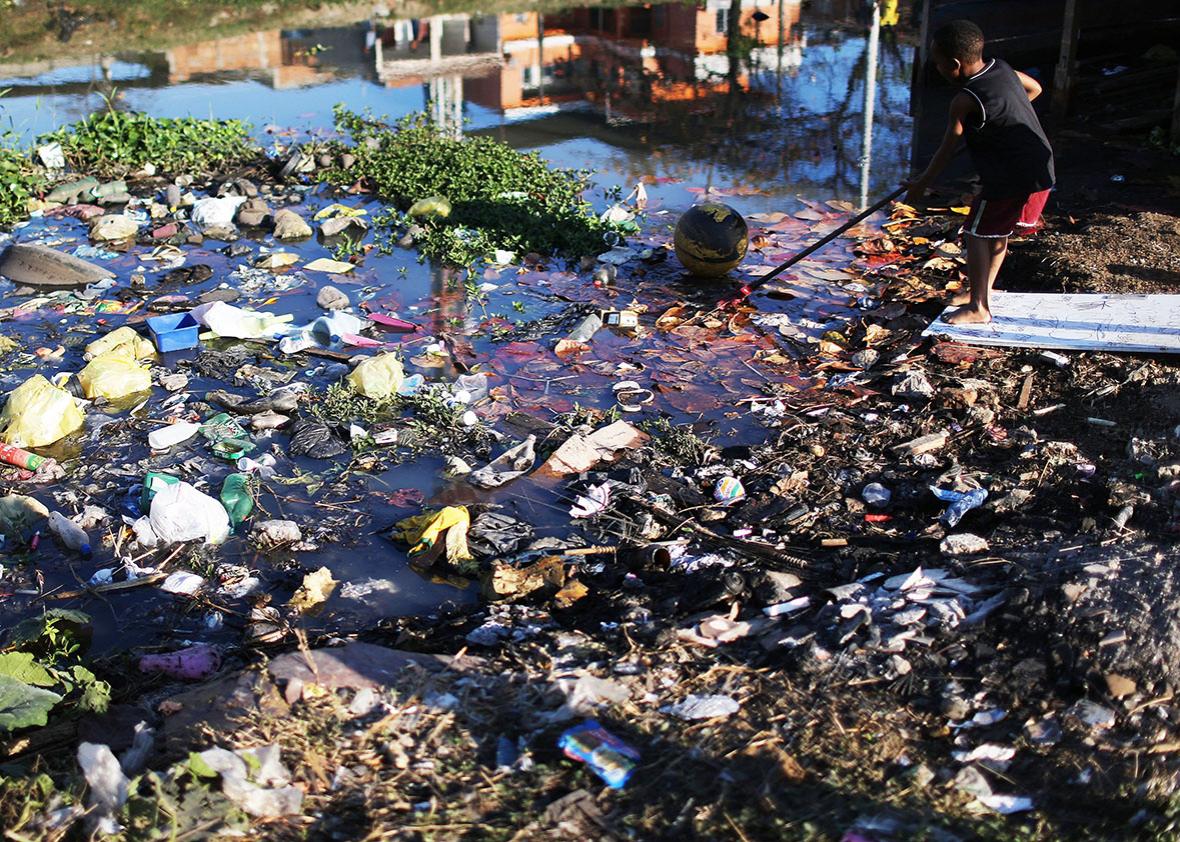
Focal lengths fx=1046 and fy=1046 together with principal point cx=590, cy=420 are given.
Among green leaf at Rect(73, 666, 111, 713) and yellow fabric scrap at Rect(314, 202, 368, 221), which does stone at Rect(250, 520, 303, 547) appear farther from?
yellow fabric scrap at Rect(314, 202, 368, 221)

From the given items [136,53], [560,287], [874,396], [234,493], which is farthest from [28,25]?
[874,396]

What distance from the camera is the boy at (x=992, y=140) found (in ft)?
17.1

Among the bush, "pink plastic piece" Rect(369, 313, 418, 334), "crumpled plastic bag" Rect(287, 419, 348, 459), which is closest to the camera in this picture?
"crumpled plastic bag" Rect(287, 419, 348, 459)

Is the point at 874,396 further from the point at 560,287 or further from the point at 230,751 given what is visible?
the point at 230,751

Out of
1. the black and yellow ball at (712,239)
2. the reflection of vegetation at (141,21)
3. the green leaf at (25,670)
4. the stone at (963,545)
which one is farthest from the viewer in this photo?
the reflection of vegetation at (141,21)

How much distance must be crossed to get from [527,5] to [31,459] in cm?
1290

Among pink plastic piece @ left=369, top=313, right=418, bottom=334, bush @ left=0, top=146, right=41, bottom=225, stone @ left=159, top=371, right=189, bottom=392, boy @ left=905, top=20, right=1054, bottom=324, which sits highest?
boy @ left=905, top=20, right=1054, bottom=324

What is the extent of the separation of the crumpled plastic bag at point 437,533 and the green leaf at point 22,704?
4.64 feet

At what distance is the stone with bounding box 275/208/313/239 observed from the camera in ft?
25.7

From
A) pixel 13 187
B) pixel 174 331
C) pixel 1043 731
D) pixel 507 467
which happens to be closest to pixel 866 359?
pixel 507 467

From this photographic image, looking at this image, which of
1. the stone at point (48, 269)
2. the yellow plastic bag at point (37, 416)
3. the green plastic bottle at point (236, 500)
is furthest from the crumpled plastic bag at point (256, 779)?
the stone at point (48, 269)

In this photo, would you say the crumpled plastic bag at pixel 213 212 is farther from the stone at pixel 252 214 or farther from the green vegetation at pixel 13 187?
the green vegetation at pixel 13 187

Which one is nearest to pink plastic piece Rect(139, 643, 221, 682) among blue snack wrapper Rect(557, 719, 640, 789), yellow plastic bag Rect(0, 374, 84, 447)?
blue snack wrapper Rect(557, 719, 640, 789)

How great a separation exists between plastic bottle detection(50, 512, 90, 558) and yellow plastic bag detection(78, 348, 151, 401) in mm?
1288
